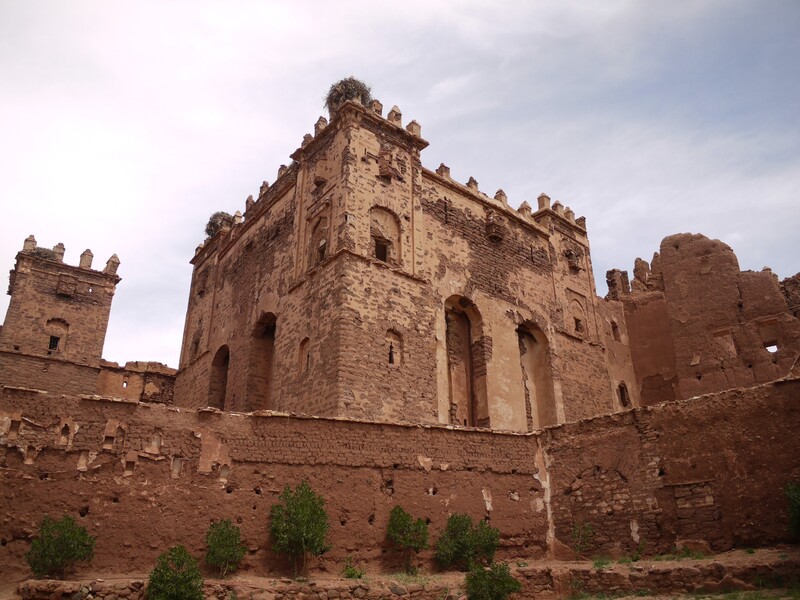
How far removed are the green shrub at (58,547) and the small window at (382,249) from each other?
1113 centimetres

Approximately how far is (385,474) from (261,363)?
1026 centimetres

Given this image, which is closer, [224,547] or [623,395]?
[224,547]

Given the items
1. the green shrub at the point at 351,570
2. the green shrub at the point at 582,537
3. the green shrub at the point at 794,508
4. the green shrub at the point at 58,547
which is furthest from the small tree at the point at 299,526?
the green shrub at the point at 794,508

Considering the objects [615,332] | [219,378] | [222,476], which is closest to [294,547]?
[222,476]

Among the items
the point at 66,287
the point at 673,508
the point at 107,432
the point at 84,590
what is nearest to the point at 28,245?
the point at 66,287

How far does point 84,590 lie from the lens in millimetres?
9516

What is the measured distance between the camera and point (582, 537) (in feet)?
44.7

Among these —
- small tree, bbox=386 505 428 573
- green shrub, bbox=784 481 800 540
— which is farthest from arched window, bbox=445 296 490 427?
green shrub, bbox=784 481 800 540

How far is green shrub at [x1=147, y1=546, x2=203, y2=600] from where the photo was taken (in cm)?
970

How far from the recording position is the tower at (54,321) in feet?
92.2

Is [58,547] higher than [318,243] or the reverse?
the reverse

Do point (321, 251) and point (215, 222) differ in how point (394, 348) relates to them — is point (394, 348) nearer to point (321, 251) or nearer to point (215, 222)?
point (321, 251)

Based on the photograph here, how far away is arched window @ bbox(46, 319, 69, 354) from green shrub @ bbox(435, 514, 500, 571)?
72.9ft

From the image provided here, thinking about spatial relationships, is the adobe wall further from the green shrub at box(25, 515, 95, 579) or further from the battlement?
the battlement
